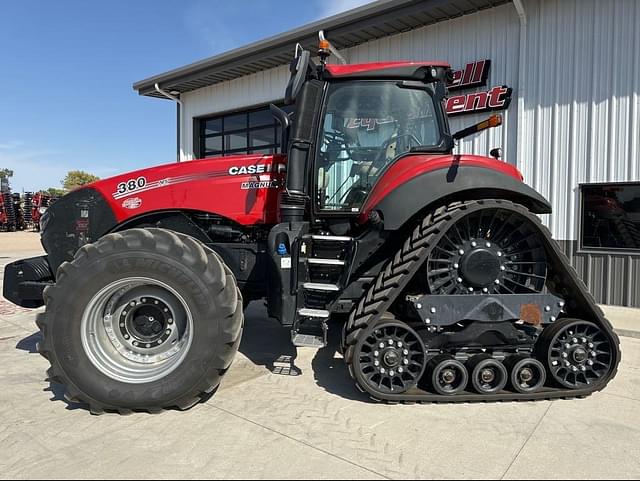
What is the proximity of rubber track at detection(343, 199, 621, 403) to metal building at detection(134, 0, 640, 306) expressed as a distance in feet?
13.5

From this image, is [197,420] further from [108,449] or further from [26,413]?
[26,413]

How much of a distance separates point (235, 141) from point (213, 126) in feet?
3.65

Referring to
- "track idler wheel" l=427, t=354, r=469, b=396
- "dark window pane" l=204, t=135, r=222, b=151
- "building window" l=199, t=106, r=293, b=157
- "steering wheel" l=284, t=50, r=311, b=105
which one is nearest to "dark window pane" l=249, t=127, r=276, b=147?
"building window" l=199, t=106, r=293, b=157

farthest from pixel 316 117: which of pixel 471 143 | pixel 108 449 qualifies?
pixel 471 143

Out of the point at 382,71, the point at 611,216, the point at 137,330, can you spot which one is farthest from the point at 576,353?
the point at 611,216

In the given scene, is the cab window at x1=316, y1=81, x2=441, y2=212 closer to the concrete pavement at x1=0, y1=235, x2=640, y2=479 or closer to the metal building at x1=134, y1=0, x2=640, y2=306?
the concrete pavement at x1=0, y1=235, x2=640, y2=479

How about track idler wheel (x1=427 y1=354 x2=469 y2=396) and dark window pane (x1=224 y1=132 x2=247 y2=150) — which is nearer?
track idler wheel (x1=427 y1=354 x2=469 y2=396)

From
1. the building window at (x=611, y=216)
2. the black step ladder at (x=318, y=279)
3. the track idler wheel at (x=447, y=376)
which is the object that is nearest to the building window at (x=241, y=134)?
the building window at (x=611, y=216)

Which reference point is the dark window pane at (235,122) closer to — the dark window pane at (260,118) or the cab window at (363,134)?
the dark window pane at (260,118)

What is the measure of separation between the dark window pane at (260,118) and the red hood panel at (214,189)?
26.2 ft

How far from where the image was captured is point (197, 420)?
288cm

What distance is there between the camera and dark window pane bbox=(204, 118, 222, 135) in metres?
12.8

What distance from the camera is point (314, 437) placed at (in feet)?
8.74

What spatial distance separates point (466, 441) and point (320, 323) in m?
1.32
